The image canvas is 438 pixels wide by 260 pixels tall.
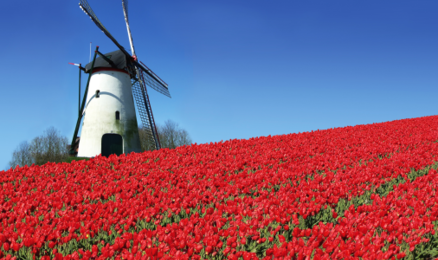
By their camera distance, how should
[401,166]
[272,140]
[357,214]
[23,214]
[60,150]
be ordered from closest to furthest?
[357,214]
[23,214]
[401,166]
[272,140]
[60,150]

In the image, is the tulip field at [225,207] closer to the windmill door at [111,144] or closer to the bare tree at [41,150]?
the windmill door at [111,144]

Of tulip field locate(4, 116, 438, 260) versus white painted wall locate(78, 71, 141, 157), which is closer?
tulip field locate(4, 116, 438, 260)

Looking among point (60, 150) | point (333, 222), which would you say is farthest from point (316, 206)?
point (60, 150)

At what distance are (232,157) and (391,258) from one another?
221 inches

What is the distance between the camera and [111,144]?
776 inches

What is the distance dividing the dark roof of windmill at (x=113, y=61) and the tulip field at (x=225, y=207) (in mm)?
13225

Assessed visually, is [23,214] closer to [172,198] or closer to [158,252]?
[172,198]

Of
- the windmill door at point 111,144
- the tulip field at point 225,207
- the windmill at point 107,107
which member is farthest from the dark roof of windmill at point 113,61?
the tulip field at point 225,207

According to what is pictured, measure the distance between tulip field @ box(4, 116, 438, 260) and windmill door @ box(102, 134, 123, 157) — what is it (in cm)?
1107

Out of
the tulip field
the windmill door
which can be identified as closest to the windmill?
the windmill door

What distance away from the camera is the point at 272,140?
39.2ft

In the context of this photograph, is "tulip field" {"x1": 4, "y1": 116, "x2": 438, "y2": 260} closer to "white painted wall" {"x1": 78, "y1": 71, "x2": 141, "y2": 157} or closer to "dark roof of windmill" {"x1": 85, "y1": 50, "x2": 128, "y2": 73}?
"white painted wall" {"x1": 78, "y1": 71, "x2": 141, "y2": 157}

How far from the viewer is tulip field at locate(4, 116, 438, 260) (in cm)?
374

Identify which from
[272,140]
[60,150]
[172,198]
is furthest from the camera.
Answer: [60,150]
